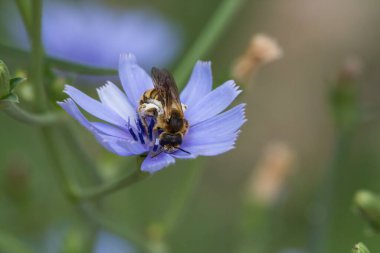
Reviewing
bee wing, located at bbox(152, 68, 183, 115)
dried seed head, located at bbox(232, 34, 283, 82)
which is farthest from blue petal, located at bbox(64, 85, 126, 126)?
dried seed head, located at bbox(232, 34, 283, 82)

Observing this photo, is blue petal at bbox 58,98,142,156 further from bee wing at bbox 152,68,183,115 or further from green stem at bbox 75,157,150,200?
bee wing at bbox 152,68,183,115

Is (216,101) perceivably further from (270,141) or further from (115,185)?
(270,141)

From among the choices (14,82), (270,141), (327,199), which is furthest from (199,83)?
(270,141)

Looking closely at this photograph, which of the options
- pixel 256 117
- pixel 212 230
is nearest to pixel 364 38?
pixel 256 117

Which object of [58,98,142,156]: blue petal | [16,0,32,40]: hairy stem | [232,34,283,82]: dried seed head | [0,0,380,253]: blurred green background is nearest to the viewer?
[58,98,142,156]: blue petal

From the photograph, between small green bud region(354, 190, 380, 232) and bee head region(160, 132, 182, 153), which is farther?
small green bud region(354, 190, 380, 232)

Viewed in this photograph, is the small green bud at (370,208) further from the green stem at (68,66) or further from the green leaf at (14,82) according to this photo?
the green leaf at (14,82)

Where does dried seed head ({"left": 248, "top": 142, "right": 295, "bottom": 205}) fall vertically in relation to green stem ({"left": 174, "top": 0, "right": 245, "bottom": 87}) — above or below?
below

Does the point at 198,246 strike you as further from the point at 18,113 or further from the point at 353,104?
the point at 18,113
